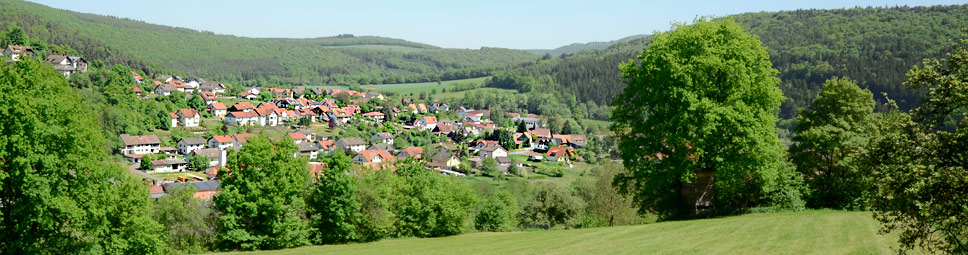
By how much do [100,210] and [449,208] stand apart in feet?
40.7

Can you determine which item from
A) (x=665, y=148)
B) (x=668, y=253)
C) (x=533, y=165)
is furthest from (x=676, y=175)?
(x=533, y=165)

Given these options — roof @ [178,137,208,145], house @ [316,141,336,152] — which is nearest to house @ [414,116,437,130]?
house @ [316,141,336,152]

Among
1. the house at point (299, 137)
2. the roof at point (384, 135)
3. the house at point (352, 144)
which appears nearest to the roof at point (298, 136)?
the house at point (299, 137)

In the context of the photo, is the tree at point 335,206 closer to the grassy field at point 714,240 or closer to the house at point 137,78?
the grassy field at point 714,240

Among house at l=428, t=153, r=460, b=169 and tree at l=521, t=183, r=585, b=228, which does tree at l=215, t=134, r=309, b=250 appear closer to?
tree at l=521, t=183, r=585, b=228

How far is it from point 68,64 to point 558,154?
270 ft

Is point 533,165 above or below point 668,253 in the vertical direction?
below

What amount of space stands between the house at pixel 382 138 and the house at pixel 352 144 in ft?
20.8

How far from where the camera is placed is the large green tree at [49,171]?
58.2ft

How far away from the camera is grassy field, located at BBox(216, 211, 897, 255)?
1495 centimetres

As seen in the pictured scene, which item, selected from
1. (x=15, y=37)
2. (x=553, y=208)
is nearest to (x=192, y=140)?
(x=15, y=37)

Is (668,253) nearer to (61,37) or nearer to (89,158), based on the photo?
(89,158)

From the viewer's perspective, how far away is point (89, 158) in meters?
19.0

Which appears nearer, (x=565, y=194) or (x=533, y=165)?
(x=565, y=194)
